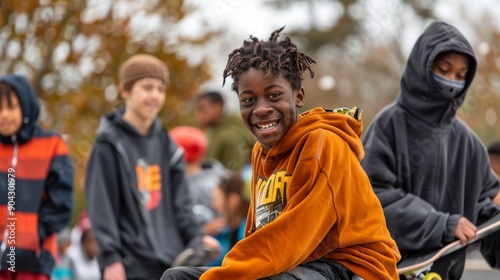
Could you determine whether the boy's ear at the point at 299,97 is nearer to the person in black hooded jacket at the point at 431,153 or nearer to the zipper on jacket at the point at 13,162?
the person in black hooded jacket at the point at 431,153

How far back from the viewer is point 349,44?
29.1 meters

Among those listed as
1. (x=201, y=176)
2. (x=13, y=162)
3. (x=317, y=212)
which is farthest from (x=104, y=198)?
(x=317, y=212)

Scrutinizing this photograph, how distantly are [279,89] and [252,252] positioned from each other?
748 mm

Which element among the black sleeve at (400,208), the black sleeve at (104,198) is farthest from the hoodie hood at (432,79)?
the black sleeve at (104,198)

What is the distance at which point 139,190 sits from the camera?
779 centimetres

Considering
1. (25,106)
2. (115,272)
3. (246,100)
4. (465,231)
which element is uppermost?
(246,100)

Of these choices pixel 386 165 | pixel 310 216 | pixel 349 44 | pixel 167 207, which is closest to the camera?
pixel 310 216

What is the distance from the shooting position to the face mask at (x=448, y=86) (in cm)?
623

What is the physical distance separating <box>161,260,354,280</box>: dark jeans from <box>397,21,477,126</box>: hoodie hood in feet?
6.21

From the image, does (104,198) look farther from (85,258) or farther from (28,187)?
(85,258)

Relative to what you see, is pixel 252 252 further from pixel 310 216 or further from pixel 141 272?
pixel 141 272

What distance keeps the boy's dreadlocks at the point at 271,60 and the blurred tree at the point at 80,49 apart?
35.8 ft

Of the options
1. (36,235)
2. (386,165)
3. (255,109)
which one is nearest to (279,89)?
(255,109)

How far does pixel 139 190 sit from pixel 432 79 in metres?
2.56
